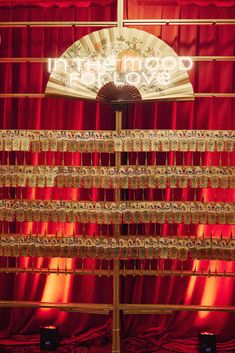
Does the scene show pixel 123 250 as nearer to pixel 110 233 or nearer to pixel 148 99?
pixel 110 233

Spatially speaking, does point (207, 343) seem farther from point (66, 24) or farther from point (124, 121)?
point (66, 24)

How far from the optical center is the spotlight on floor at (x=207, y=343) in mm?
3574

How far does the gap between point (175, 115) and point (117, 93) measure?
0.61 metres

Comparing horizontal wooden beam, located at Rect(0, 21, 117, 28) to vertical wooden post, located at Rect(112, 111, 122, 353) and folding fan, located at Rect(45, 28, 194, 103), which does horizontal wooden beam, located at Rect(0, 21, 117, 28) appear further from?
vertical wooden post, located at Rect(112, 111, 122, 353)

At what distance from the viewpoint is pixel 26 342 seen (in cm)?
385

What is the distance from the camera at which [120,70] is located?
347 cm

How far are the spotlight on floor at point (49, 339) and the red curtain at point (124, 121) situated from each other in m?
0.25

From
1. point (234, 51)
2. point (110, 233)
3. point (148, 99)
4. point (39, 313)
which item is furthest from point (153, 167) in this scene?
point (39, 313)

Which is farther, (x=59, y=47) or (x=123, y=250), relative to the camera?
(x=59, y=47)

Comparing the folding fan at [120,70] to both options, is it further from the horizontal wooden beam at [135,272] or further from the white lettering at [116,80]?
the horizontal wooden beam at [135,272]

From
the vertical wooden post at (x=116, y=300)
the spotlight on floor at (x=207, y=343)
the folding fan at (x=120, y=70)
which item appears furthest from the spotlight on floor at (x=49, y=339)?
the folding fan at (x=120, y=70)

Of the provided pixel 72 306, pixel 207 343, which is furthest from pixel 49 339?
pixel 207 343

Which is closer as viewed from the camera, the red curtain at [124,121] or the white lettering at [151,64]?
the white lettering at [151,64]

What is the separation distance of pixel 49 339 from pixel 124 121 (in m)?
1.73
